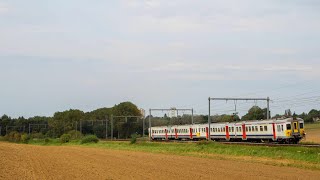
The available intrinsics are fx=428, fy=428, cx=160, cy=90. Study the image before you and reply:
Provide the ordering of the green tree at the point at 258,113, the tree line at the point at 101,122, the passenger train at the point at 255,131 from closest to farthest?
the passenger train at the point at 255,131 < the green tree at the point at 258,113 < the tree line at the point at 101,122

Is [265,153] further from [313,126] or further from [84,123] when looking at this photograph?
[84,123]

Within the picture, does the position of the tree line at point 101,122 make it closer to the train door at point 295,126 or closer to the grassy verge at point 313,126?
the grassy verge at point 313,126

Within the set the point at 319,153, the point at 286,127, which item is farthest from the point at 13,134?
the point at 319,153

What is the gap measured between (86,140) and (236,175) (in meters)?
62.7

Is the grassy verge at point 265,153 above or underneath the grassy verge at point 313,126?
underneath

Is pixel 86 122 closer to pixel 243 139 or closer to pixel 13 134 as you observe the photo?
pixel 13 134

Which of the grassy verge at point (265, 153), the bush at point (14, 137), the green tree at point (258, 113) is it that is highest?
the green tree at point (258, 113)

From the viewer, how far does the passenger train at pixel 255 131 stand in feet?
149

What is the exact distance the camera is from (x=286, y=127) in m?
45.1

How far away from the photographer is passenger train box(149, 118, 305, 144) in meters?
45.4

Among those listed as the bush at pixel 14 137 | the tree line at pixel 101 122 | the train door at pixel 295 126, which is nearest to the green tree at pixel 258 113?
the tree line at pixel 101 122

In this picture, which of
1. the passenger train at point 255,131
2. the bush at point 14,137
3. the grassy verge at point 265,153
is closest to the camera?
the grassy verge at point 265,153

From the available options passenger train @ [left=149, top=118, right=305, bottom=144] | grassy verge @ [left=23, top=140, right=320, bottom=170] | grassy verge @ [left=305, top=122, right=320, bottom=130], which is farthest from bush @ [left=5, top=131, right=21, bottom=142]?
grassy verge @ [left=23, top=140, right=320, bottom=170]

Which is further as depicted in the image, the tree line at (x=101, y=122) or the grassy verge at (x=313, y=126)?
the tree line at (x=101, y=122)
